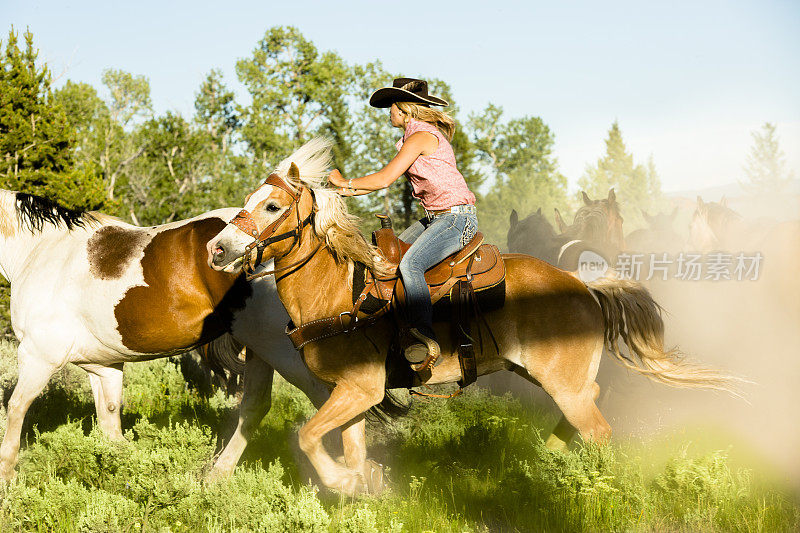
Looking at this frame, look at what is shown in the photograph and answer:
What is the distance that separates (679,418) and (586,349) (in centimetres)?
→ 375

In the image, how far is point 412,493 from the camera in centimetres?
513

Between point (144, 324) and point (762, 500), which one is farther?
point (144, 324)

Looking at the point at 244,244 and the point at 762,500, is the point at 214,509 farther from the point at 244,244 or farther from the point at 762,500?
the point at 762,500

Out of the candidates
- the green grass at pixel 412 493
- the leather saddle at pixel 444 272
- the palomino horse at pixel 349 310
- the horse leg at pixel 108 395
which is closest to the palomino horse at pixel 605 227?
the green grass at pixel 412 493

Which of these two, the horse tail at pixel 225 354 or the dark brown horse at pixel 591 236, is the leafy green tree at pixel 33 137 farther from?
the dark brown horse at pixel 591 236

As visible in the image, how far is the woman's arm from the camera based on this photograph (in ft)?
13.5

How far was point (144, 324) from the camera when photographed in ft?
17.7

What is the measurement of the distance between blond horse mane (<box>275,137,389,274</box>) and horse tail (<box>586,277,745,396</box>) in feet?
5.90

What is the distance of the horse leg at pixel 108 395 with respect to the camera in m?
6.07

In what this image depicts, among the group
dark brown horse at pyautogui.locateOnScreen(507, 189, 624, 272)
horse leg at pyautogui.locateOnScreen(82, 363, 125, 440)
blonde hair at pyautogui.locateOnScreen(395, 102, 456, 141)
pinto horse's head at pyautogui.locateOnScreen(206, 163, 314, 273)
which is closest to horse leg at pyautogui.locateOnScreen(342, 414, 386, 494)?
pinto horse's head at pyautogui.locateOnScreen(206, 163, 314, 273)

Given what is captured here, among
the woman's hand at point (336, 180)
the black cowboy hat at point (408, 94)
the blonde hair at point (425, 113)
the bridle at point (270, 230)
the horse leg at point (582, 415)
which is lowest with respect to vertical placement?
the horse leg at point (582, 415)

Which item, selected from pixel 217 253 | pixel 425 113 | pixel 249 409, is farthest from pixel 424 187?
pixel 249 409

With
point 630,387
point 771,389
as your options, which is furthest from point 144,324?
point 771,389

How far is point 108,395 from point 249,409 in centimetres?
137
